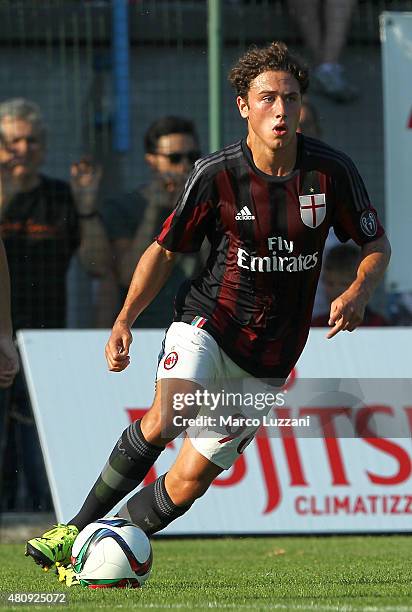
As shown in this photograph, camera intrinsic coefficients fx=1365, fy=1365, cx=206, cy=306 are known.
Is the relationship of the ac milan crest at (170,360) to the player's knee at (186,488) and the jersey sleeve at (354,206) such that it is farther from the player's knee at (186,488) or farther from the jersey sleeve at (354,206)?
the jersey sleeve at (354,206)

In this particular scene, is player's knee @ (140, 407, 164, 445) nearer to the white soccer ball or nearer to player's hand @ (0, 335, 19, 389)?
the white soccer ball

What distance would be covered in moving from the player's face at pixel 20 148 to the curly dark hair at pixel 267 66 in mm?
3525

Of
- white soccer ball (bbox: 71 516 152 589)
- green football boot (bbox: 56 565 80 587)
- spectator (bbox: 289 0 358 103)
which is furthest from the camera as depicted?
spectator (bbox: 289 0 358 103)

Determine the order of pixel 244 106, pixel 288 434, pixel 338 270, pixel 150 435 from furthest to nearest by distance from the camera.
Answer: pixel 338 270, pixel 288 434, pixel 244 106, pixel 150 435

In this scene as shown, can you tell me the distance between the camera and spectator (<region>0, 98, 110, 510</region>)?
9328 mm

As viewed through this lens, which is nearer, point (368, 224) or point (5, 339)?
point (5, 339)

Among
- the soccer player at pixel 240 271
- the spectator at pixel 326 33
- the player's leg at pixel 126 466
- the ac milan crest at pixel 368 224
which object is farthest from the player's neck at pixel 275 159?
the spectator at pixel 326 33

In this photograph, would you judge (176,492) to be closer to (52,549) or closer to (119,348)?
(52,549)

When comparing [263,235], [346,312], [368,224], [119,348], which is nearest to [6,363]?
[119,348]

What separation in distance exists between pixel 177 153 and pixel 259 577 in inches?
149

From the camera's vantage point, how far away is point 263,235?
5.90 meters

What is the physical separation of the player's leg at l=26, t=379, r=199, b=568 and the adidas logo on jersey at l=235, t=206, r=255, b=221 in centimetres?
75

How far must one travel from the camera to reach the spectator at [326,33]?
998 cm

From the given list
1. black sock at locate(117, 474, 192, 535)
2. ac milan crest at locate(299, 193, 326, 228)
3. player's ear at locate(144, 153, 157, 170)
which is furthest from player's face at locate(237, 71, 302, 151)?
player's ear at locate(144, 153, 157, 170)
